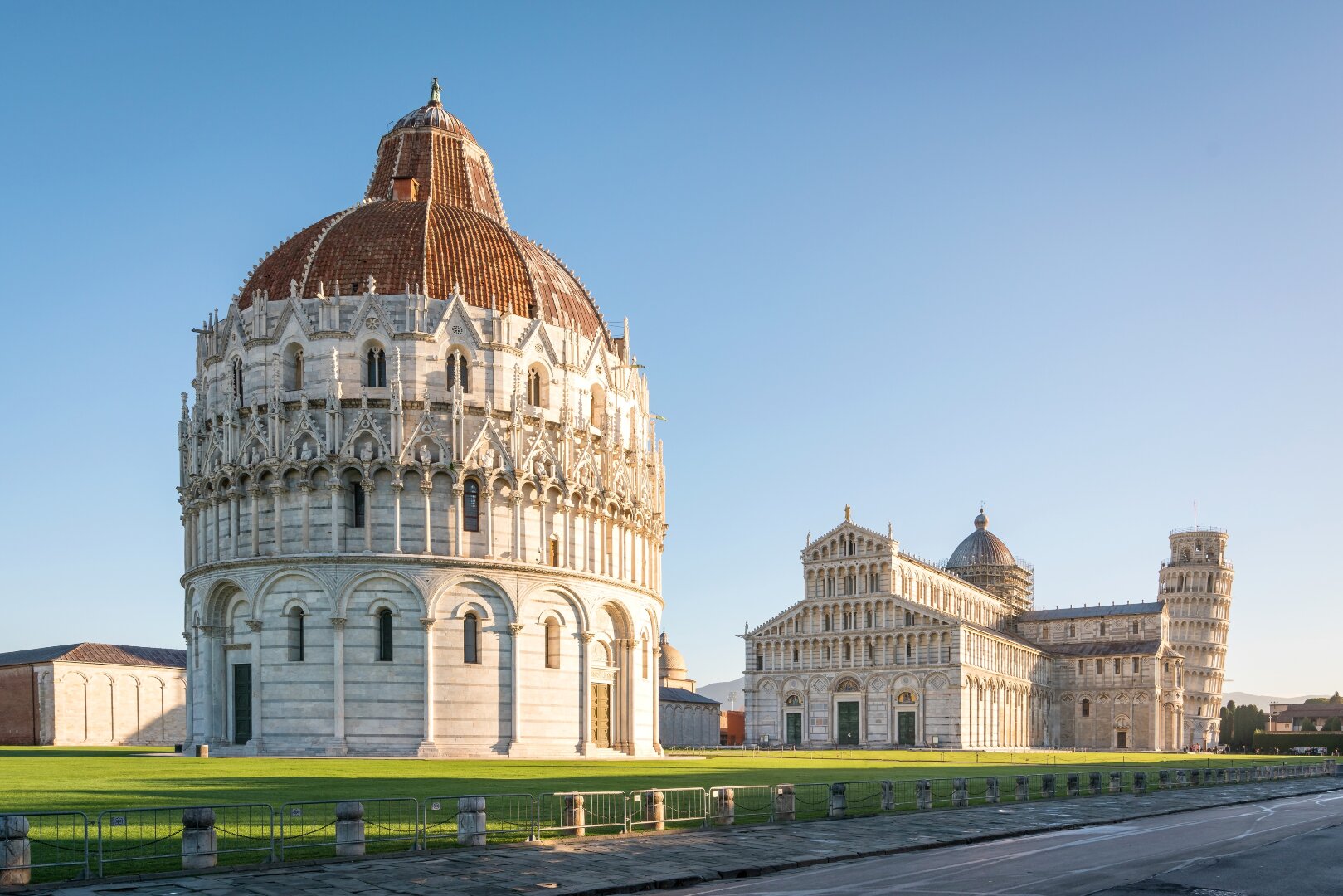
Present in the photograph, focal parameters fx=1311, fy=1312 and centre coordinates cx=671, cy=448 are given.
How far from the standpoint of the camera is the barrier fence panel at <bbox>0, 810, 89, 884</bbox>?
17.0m

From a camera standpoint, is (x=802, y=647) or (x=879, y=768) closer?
(x=879, y=768)

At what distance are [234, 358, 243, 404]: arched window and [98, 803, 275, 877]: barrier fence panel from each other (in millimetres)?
38317

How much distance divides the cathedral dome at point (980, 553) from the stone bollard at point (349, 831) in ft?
473

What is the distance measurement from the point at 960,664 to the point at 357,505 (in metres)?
73.3

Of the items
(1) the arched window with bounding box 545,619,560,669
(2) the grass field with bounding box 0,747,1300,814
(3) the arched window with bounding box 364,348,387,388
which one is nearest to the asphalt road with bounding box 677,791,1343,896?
(2) the grass field with bounding box 0,747,1300,814

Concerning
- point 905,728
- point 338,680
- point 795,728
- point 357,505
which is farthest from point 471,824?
point 795,728

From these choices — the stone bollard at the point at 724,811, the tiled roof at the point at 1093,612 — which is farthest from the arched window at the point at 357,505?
the tiled roof at the point at 1093,612

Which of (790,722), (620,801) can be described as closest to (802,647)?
(790,722)

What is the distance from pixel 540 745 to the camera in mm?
57625

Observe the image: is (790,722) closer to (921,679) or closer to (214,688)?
(921,679)

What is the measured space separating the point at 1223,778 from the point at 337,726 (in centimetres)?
3550

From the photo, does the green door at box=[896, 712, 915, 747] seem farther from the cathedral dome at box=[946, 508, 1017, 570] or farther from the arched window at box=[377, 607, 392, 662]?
the arched window at box=[377, 607, 392, 662]

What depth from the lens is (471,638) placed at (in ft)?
186

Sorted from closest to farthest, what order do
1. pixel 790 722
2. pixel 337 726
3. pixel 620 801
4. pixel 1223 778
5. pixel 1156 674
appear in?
pixel 620 801
pixel 1223 778
pixel 337 726
pixel 790 722
pixel 1156 674
